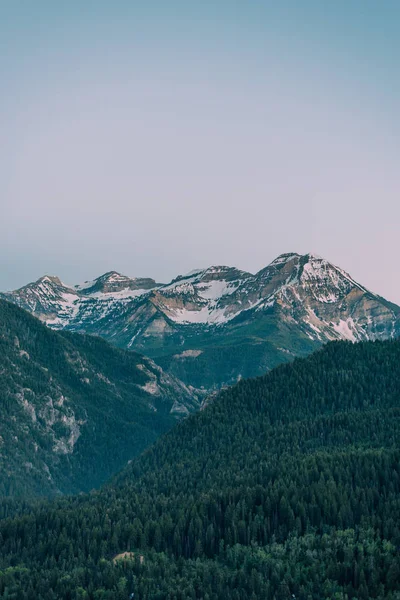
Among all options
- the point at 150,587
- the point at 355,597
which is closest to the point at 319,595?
the point at 355,597

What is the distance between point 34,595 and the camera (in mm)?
199375

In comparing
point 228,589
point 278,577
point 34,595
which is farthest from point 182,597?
point 34,595

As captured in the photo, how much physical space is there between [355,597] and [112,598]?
5933cm

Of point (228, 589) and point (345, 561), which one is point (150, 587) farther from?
point (345, 561)

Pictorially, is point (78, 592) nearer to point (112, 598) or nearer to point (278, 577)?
point (112, 598)

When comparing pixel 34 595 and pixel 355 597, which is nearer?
pixel 355 597

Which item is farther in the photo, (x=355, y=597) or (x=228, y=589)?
(x=228, y=589)

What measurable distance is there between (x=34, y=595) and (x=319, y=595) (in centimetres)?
7183

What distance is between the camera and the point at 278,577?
19312cm

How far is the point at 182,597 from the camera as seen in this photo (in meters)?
190

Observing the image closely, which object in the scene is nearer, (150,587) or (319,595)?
(319,595)

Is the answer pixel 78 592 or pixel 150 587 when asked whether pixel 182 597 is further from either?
pixel 78 592

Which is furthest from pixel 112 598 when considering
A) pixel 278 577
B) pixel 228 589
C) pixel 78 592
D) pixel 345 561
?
pixel 345 561

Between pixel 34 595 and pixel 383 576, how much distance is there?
8709cm
